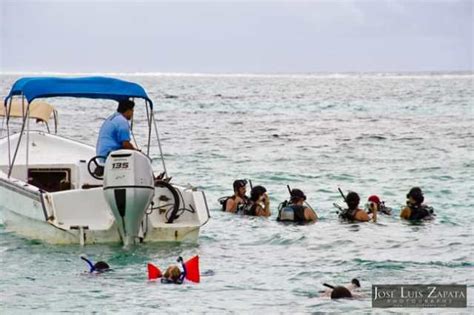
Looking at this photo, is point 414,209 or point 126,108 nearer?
point 126,108

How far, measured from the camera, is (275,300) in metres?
10.2

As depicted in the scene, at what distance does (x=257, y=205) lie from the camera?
614 inches

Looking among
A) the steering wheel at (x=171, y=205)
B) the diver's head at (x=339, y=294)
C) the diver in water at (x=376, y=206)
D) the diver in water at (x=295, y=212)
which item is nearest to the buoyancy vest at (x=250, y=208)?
the diver in water at (x=295, y=212)

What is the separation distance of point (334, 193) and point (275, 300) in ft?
31.4

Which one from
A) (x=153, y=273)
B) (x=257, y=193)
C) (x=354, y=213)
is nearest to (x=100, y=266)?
(x=153, y=273)

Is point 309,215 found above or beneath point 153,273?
above

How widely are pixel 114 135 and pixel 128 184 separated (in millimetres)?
957

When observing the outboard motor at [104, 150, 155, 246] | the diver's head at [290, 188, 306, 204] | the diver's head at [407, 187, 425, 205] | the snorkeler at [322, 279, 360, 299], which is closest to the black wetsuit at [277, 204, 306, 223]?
the diver's head at [290, 188, 306, 204]

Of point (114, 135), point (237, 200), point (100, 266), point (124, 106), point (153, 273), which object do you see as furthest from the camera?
point (237, 200)

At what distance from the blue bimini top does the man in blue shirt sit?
73 cm

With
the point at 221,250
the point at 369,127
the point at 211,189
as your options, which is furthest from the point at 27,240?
the point at 369,127

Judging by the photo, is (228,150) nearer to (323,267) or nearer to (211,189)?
(211,189)

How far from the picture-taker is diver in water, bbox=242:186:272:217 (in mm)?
15586

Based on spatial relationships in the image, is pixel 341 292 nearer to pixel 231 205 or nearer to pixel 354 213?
pixel 354 213
